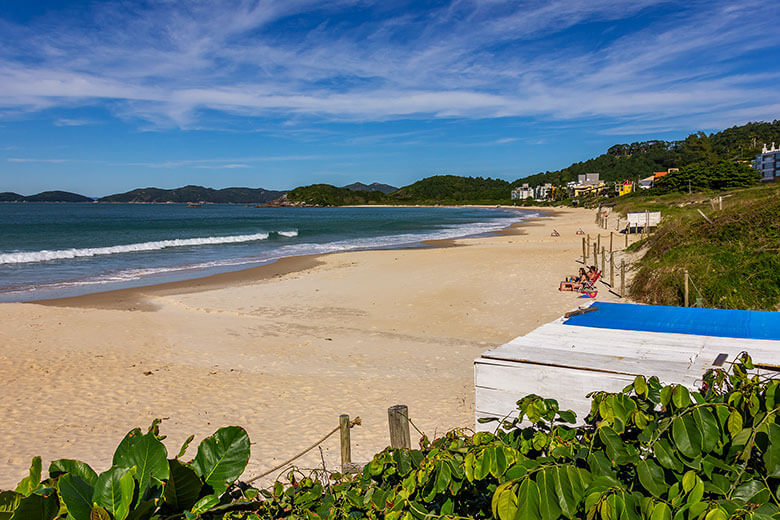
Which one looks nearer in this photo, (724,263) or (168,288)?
(724,263)

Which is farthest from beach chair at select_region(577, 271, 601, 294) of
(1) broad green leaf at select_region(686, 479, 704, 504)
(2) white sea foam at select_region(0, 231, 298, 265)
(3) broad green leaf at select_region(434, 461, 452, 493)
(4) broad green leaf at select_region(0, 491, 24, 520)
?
(2) white sea foam at select_region(0, 231, 298, 265)

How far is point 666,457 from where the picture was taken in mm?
1689

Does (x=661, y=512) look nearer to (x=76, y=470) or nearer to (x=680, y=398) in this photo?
(x=680, y=398)

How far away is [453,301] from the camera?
47.6 ft

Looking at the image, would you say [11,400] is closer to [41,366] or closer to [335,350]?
[41,366]

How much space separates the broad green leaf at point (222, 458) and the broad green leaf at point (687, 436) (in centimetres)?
151

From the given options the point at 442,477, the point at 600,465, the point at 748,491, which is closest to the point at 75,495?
the point at 442,477

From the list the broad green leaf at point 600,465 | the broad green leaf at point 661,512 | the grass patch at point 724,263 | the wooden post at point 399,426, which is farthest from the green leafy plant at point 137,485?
the grass patch at point 724,263

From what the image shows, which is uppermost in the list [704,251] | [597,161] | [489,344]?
[597,161]

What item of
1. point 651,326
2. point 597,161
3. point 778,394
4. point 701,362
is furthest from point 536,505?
point 597,161

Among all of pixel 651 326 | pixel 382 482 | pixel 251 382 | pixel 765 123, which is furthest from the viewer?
pixel 765 123

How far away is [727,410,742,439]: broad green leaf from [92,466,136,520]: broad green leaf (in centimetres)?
191

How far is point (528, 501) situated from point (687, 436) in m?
0.59

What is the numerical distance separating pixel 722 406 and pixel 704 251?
1452 centimetres
